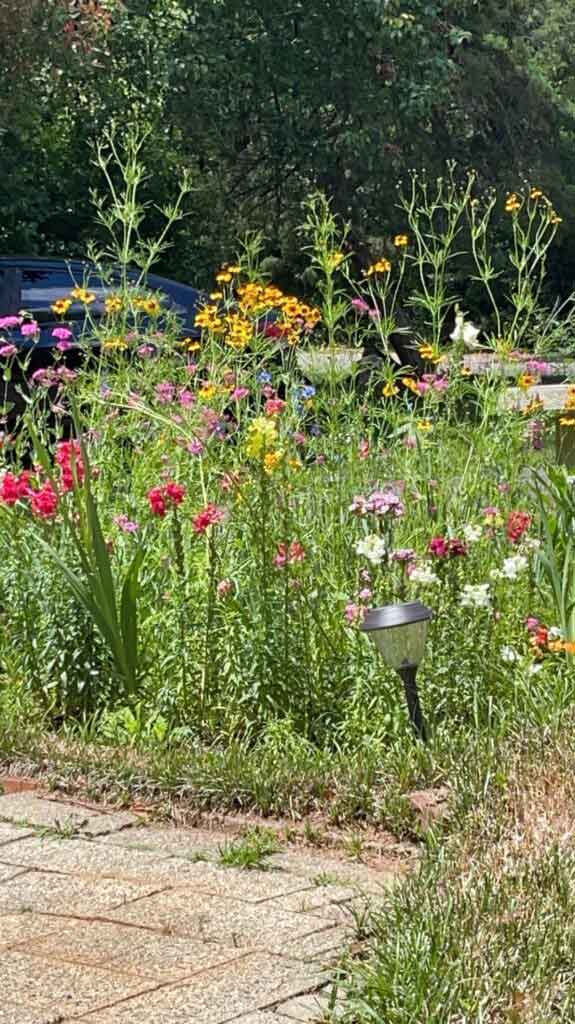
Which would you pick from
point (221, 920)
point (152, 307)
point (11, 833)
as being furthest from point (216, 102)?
point (221, 920)

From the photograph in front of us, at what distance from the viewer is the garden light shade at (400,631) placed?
4492 millimetres

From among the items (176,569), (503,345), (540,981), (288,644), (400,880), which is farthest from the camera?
(503,345)

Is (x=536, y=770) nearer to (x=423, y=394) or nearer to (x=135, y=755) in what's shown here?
(x=135, y=755)

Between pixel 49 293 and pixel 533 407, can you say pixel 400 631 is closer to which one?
pixel 533 407

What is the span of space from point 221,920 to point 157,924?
0.14 metres

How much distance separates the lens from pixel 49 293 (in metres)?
10.4

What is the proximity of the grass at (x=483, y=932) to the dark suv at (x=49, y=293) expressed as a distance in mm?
6082

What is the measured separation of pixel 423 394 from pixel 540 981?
3.78 metres

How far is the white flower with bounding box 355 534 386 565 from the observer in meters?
5.02

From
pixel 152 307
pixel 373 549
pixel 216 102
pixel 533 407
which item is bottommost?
pixel 373 549

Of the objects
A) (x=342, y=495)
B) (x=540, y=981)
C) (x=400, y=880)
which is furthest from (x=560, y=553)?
(x=540, y=981)

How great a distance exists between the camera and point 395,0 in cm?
1706

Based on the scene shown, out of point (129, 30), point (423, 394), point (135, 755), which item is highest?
point (129, 30)

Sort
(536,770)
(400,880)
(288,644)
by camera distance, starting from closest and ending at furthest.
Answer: (400,880) < (536,770) < (288,644)
